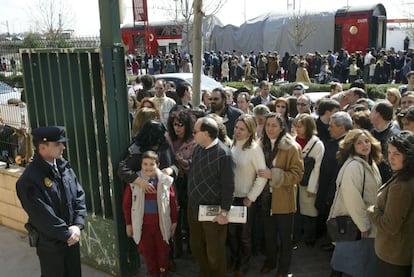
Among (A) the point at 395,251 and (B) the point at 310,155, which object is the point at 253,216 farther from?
(A) the point at 395,251

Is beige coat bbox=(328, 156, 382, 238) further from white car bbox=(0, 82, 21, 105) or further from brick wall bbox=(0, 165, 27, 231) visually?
white car bbox=(0, 82, 21, 105)

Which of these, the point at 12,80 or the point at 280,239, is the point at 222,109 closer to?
the point at 280,239

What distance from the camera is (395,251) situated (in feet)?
10.4

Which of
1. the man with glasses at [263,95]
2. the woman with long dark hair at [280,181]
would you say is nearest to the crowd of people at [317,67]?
the man with glasses at [263,95]

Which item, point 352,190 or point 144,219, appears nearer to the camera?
point 352,190

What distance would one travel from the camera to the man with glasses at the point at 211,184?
391 centimetres

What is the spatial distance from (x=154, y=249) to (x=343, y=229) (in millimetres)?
1869

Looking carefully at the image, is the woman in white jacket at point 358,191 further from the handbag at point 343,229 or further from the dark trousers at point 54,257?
the dark trousers at point 54,257

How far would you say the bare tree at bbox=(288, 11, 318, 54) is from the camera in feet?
87.4

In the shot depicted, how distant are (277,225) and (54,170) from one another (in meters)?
2.27

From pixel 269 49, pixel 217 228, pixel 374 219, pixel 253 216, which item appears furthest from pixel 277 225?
pixel 269 49

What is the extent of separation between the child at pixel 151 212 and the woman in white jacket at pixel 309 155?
1.55 metres

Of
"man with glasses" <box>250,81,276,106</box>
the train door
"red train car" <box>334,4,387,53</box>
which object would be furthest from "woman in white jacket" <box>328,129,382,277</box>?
the train door

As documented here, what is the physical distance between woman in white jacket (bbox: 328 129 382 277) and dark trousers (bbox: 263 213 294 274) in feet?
1.59
